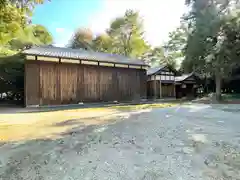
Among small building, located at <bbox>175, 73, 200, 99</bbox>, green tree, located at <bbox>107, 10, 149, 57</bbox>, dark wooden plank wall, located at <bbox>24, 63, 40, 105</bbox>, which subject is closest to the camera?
dark wooden plank wall, located at <bbox>24, 63, 40, 105</bbox>

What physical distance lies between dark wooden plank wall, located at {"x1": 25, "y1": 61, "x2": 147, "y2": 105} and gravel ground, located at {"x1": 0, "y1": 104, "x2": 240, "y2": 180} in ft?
29.5

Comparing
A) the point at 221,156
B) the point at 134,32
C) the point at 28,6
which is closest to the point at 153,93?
the point at 134,32

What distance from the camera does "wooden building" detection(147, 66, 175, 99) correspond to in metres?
19.1

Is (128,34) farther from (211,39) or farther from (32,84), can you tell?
(32,84)

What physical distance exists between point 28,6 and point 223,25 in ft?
39.5

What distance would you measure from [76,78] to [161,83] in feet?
30.9

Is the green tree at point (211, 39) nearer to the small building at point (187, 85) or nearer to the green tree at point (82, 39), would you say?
the small building at point (187, 85)

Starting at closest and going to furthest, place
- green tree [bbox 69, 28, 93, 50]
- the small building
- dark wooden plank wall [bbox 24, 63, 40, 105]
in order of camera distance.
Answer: dark wooden plank wall [bbox 24, 63, 40, 105]
the small building
green tree [bbox 69, 28, 93, 50]

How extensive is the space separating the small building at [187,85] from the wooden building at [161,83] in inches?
86.4

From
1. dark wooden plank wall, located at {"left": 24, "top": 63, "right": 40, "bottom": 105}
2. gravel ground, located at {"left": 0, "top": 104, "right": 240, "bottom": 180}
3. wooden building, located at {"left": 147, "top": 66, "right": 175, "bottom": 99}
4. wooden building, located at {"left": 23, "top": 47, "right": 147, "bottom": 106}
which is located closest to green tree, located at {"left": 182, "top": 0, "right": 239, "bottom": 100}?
wooden building, located at {"left": 23, "top": 47, "right": 147, "bottom": 106}

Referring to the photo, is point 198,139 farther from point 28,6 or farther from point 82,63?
point 82,63

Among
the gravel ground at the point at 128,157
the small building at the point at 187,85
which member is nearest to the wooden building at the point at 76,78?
the small building at the point at 187,85

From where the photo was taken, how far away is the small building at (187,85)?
865 inches

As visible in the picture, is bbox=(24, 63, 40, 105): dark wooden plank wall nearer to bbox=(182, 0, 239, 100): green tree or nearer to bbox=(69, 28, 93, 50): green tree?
bbox=(182, 0, 239, 100): green tree
